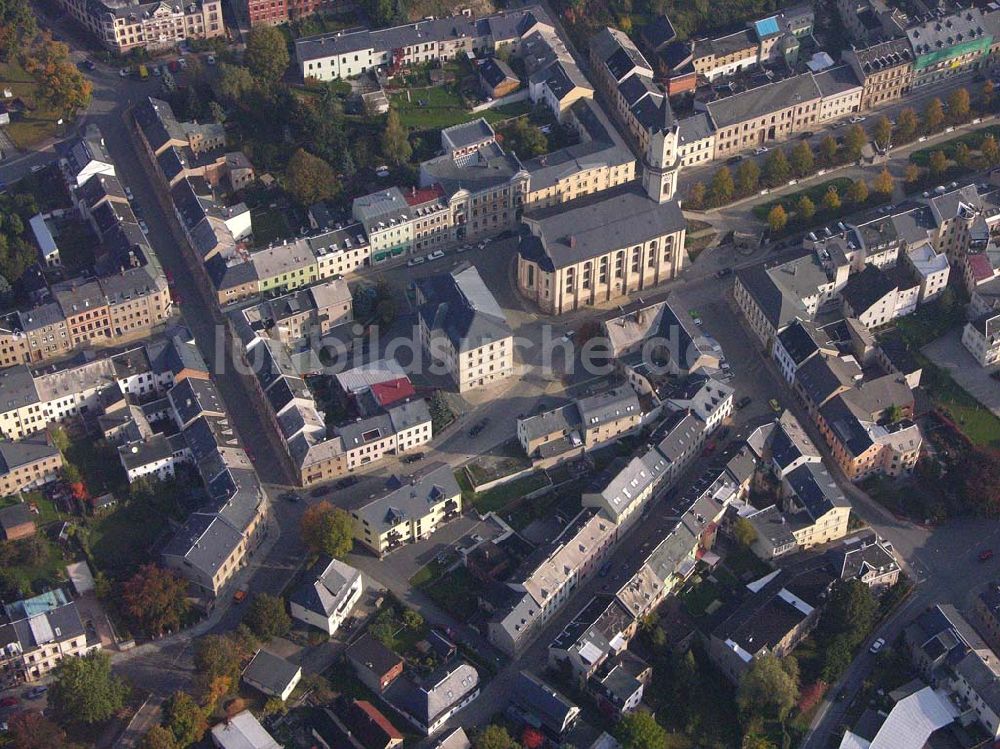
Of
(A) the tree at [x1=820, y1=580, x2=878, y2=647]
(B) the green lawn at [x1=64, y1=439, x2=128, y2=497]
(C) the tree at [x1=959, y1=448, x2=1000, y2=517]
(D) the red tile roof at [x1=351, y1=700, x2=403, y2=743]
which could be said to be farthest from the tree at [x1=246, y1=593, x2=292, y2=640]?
(C) the tree at [x1=959, y1=448, x2=1000, y2=517]

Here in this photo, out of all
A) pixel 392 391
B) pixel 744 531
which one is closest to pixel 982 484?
pixel 744 531

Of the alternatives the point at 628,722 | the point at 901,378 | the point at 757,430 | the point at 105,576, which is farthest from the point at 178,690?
the point at 901,378

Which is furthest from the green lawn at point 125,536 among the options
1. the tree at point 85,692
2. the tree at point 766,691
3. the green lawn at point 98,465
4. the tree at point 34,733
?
the tree at point 766,691

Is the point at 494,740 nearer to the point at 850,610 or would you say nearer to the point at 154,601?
the point at 154,601

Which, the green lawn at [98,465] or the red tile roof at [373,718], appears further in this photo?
the green lawn at [98,465]

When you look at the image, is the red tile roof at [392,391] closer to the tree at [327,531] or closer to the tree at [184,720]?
the tree at [327,531]

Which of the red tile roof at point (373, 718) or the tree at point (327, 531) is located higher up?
the tree at point (327, 531)
